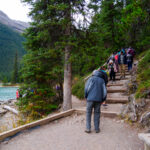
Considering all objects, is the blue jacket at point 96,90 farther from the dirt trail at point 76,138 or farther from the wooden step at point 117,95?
the wooden step at point 117,95

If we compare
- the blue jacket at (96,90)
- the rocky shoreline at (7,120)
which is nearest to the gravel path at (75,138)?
the blue jacket at (96,90)

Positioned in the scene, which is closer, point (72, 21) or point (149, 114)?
point (149, 114)

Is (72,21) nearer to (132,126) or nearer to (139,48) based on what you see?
(132,126)

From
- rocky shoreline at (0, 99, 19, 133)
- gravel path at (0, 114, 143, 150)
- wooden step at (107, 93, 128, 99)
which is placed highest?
wooden step at (107, 93, 128, 99)

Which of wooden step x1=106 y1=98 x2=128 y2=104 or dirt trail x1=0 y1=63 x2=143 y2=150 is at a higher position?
wooden step x1=106 y1=98 x2=128 y2=104

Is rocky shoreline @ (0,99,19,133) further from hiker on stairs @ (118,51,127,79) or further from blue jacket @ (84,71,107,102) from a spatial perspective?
hiker on stairs @ (118,51,127,79)

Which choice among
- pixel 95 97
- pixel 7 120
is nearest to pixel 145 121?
pixel 95 97

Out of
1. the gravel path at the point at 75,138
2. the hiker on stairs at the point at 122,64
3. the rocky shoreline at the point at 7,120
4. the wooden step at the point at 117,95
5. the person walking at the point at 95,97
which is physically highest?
the hiker on stairs at the point at 122,64

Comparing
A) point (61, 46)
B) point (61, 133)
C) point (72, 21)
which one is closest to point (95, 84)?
point (61, 133)

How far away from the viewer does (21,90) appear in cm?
838

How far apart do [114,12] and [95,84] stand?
55.3 ft

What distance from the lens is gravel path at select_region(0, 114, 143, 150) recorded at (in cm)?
325

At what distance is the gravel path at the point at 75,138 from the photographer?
325cm

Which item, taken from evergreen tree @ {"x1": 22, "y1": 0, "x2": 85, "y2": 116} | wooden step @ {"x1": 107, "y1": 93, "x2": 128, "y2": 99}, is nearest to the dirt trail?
wooden step @ {"x1": 107, "y1": 93, "x2": 128, "y2": 99}
